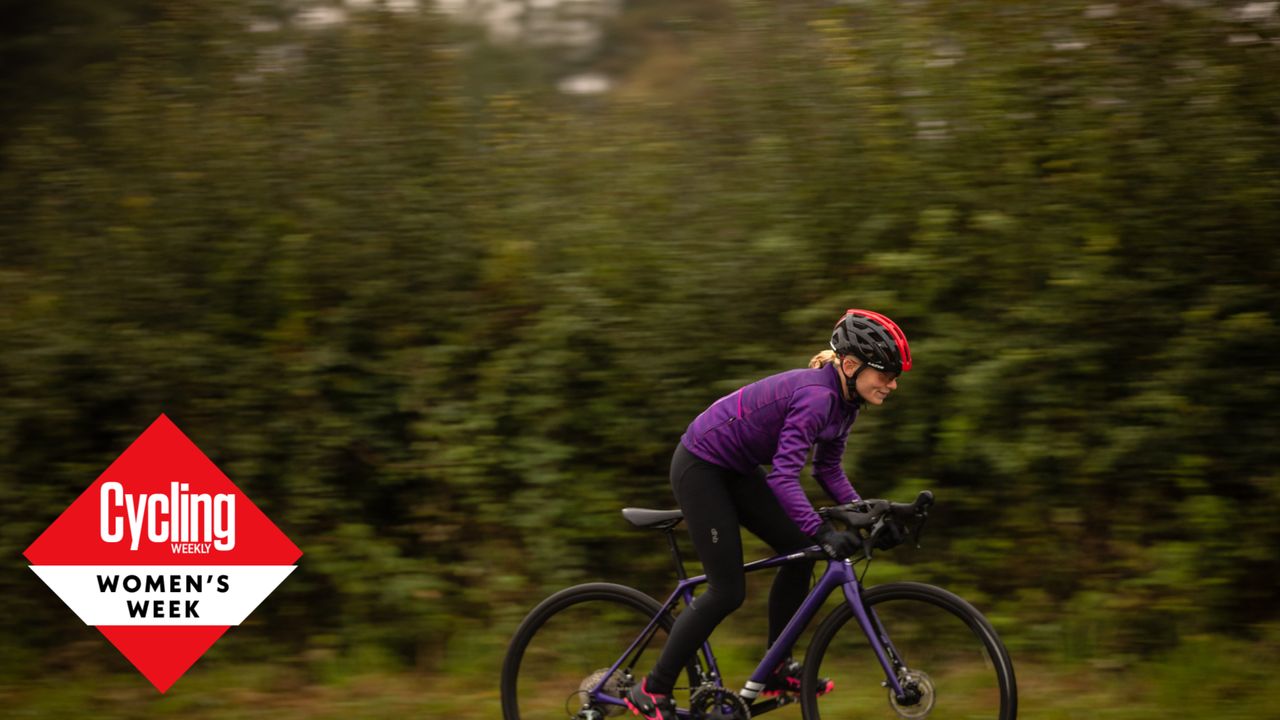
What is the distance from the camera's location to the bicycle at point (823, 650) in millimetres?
4828

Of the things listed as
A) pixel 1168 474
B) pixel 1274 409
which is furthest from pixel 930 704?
pixel 1274 409

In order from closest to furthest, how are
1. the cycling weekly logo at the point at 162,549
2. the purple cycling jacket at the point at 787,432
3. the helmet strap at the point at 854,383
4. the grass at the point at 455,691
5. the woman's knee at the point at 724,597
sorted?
1. the purple cycling jacket at the point at 787,432
2. the helmet strap at the point at 854,383
3. the woman's knee at the point at 724,597
4. the grass at the point at 455,691
5. the cycling weekly logo at the point at 162,549

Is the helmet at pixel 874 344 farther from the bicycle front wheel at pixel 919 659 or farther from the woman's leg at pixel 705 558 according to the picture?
the bicycle front wheel at pixel 919 659

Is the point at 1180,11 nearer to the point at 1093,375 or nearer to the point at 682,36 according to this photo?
the point at 1093,375

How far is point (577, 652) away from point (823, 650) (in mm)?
1140

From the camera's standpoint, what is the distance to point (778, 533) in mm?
5129

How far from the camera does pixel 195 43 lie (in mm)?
8141

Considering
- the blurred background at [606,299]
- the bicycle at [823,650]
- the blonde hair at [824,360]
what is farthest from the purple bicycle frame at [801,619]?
the blurred background at [606,299]

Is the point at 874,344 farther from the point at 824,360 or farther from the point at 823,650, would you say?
the point at 823,650

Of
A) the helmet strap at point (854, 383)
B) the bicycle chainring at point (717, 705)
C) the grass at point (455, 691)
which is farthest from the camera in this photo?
the grass at point (455, 691)

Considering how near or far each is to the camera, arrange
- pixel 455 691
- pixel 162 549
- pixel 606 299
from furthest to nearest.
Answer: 1. pixel 606 299
2. pixel 162 549
3. pixel 455 691

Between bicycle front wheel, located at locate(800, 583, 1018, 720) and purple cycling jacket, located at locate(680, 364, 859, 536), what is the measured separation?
0.51m

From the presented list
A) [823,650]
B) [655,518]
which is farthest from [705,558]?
[823,650]

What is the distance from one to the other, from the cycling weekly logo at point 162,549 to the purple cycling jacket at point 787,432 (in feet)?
8.73
